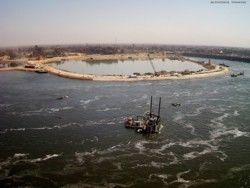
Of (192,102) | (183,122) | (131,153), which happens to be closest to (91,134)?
(131,153)

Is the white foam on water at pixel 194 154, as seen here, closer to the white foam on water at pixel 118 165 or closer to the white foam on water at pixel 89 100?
the white foam on water at pixel 118 165

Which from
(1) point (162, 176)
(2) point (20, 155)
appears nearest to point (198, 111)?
(1) point (162, 176)

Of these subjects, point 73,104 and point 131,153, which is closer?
point 131,153

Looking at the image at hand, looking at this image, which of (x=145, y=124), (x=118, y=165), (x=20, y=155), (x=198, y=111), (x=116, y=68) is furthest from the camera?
(x=116, y=68)

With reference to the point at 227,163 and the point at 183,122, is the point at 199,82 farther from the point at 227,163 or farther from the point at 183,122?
the point at 227,163

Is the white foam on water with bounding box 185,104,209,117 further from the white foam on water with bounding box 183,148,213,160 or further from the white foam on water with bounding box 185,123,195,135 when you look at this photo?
the white foam on water with bounding box 183,148,213,160

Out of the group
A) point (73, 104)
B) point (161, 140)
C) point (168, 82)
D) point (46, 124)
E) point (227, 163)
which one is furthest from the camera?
point (168, 82)

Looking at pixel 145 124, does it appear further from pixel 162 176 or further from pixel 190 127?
pixel 162 176

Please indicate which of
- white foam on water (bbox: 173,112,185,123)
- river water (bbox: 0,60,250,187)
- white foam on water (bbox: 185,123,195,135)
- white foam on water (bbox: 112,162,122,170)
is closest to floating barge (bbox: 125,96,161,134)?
river water (bbox: 0,60,250,187)
